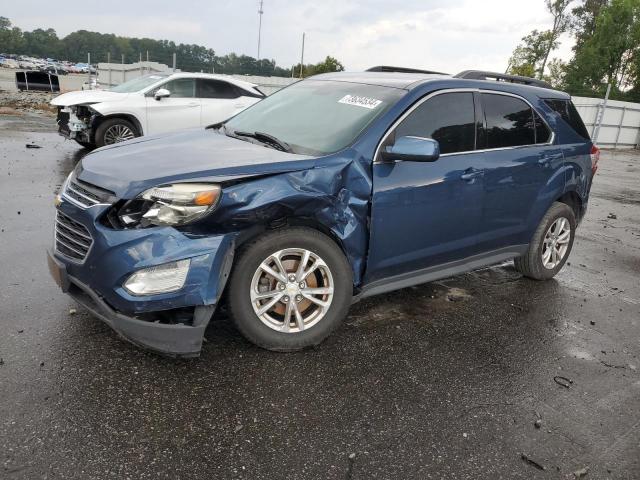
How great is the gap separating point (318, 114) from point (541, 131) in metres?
2.12

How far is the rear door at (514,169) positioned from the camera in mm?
4258

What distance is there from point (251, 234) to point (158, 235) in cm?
54

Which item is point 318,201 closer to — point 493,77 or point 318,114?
point 318,114

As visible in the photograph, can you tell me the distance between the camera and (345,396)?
3012 mm

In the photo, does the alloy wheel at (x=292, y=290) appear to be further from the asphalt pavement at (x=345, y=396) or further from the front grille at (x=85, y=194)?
the front grille at (x=85, y=194)

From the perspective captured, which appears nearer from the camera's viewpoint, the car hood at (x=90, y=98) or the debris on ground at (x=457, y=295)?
the debris on ground at (x=457, y=295)

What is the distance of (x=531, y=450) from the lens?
8.82 ft

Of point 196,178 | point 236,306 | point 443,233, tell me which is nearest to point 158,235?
point 196,178

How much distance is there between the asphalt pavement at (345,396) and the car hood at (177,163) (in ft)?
3.02

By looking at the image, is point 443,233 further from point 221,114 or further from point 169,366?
point 221,114

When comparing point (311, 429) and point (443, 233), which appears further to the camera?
point (443, 233)

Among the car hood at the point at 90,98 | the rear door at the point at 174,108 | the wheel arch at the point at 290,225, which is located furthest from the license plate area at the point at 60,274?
the car hood at the point at 90,98

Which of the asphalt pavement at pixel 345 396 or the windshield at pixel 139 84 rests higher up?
the windshield at pixel 139 84

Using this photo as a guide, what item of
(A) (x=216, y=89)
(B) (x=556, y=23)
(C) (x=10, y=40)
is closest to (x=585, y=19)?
(B) (x=556, y=23)
